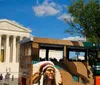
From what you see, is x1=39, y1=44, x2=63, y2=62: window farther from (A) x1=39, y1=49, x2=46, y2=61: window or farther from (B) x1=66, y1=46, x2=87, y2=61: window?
(B) x1=66, y1=46, x2=87, y2=61: window

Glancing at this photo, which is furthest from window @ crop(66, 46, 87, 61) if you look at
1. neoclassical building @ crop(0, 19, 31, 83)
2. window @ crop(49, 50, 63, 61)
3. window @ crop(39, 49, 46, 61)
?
neoclassical building @ crop(0, 19, 31, 83)

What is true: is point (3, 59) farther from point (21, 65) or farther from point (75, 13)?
point (21, 65)

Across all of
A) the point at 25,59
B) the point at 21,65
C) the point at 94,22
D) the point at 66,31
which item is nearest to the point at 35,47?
the point at 25,59

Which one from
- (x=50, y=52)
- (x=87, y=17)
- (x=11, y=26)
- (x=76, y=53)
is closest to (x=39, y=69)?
(x=50, y=52)

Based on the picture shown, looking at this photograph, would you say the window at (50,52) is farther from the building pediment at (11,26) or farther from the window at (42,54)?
the building pediment at (11,26)

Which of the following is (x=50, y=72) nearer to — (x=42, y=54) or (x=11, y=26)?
(x=42, y=54)

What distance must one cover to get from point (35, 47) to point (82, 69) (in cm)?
300

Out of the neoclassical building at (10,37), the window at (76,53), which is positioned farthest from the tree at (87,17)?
the neoclassical building at (10,37)

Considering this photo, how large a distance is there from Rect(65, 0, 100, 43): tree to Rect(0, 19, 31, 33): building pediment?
6380cm

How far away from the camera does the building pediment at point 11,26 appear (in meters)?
88.3

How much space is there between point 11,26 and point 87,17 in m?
67.8

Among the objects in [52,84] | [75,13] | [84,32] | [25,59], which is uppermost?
[75,13]

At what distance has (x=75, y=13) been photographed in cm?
2505

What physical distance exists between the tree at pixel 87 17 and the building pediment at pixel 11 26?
6380cm
